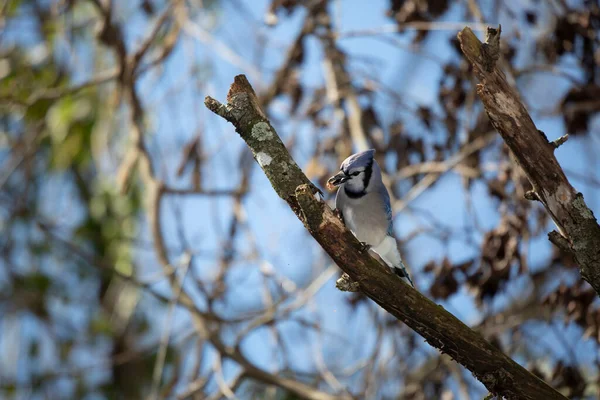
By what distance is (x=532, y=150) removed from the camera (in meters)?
2.21

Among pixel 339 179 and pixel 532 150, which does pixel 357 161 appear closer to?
pixel 339 179

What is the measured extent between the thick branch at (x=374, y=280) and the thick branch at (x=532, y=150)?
0.42 m

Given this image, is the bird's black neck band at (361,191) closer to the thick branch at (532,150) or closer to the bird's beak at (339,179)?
the bird's beak at (339,179)

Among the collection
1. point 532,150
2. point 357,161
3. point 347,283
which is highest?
point 357,161

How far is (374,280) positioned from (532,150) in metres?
0.62

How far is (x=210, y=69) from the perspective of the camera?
520 centimetres

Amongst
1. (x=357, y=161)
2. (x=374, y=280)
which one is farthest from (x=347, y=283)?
(x=357, y=161)

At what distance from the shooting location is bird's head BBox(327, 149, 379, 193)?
2.82m

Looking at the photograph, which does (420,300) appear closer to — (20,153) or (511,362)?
(511,362)

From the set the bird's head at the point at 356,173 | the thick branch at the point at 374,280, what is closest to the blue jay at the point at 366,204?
the bird's head at the point at 356,173

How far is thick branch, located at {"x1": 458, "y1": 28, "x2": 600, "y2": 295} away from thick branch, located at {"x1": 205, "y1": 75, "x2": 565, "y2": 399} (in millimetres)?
416

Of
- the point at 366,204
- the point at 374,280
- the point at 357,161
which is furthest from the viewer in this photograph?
the point at 366,204

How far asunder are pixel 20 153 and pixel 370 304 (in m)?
2.71

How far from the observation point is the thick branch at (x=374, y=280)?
2117mm
